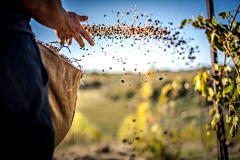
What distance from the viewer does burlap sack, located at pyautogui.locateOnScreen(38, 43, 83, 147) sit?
3.46 ft

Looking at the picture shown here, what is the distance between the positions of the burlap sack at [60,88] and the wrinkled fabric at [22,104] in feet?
1.65

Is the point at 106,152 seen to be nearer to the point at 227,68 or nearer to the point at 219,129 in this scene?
the point at 219,129

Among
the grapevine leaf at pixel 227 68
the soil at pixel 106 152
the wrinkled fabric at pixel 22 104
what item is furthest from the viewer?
the soil at pixel 106 152

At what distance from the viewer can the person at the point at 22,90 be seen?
452 mm

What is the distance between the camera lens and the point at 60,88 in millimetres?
1102

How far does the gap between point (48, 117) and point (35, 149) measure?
0.11 metres

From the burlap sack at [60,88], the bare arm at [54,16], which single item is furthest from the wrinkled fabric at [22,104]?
the burlap sack at [60,88]

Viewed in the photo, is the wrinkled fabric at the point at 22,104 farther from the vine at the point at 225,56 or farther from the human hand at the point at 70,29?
the vine at the point at 225,56

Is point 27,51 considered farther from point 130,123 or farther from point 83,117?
point 83,117

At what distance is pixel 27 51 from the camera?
1.79 feet

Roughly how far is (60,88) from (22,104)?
63cm

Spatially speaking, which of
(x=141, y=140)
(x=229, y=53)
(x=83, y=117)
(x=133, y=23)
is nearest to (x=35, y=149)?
(x=133, y=23)

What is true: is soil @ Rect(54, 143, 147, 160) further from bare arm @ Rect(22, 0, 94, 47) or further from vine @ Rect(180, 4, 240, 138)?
bare arm @ Rect(22, 0, 94, 47)

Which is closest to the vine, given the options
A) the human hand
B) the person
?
the human hand
